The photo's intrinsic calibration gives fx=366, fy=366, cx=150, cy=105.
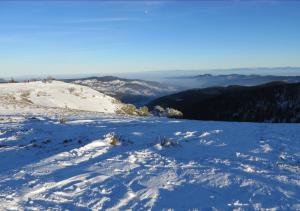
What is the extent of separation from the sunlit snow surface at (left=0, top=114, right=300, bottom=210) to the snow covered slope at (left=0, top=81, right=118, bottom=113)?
2227cm

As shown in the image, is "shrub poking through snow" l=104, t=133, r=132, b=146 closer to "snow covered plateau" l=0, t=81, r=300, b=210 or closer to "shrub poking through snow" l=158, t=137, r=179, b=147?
"snow covered plateau" l=0, t=81, r=300, b=210

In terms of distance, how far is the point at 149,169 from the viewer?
10.7m

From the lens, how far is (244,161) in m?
11.6

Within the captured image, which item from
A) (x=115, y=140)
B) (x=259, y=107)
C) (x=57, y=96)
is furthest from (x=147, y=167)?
(x=259, y=107)

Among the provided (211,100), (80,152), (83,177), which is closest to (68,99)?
(80,152)

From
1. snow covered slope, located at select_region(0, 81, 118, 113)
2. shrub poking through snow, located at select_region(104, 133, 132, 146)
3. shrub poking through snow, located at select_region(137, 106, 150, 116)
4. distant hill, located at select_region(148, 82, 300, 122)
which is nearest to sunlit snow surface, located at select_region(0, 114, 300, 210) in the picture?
shrub poking through snow, located at select_region(104, 133, 132, 146)

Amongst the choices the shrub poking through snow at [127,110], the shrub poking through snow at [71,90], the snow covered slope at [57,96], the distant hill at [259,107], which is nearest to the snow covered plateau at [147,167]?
the snow covered slope at [57,96]

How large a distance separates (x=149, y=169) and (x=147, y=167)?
220mm

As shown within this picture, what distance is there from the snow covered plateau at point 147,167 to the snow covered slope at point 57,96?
2089 centimetres

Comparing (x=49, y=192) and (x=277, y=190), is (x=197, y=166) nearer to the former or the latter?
(x=277, y=190)

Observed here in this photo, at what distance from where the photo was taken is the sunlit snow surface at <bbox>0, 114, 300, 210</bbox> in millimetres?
8359

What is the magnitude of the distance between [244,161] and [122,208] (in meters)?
5.14

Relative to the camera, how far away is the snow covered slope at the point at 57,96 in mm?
38531

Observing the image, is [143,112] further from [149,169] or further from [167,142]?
[149,169]
